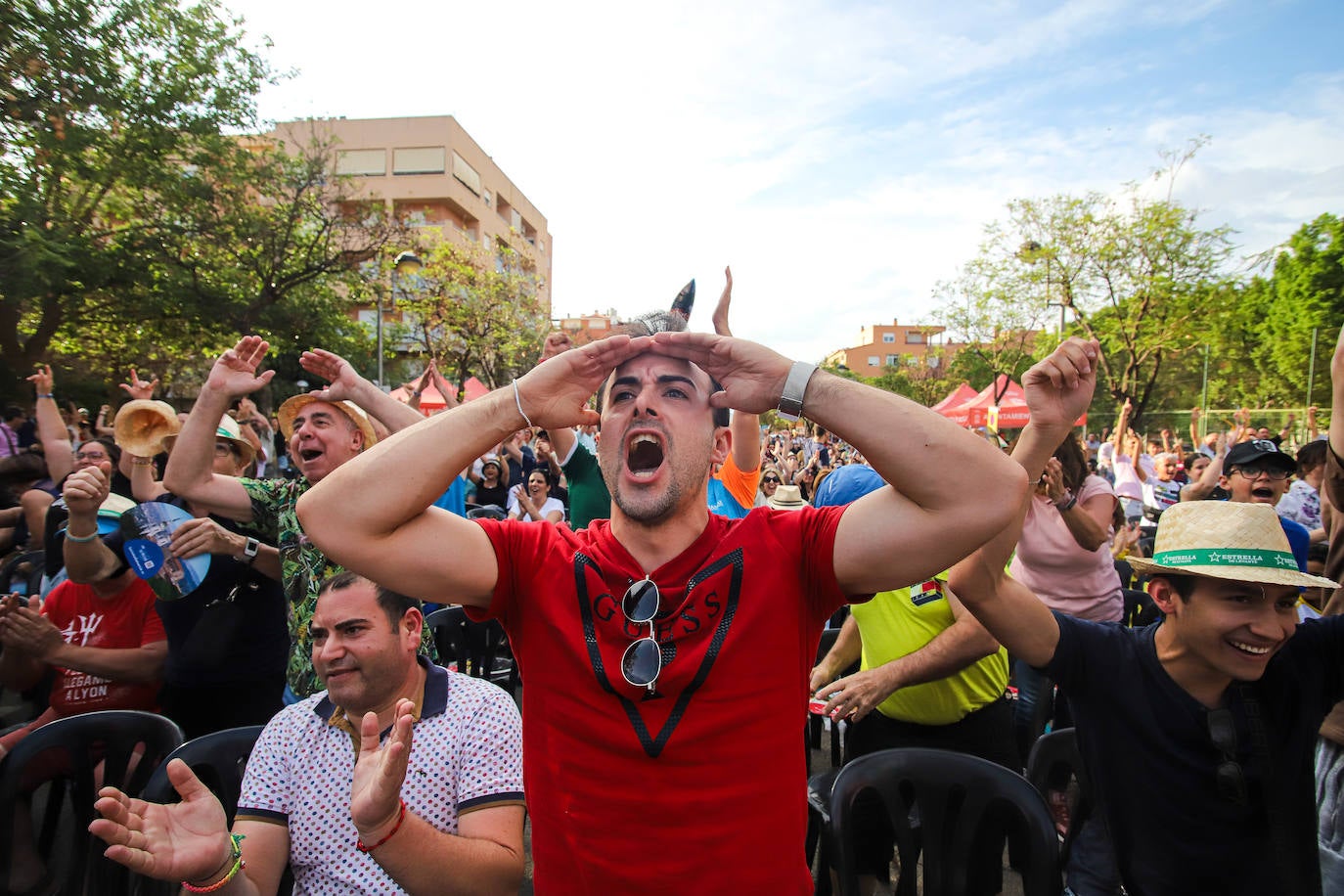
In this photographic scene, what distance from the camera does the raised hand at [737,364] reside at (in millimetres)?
1766

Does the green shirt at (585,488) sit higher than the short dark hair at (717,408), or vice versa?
the short dark hair at (717,408)

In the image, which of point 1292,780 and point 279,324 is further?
point 279,324

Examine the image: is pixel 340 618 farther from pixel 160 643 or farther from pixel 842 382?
pixel 160 643

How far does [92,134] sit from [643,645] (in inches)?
753

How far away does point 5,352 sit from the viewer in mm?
15078

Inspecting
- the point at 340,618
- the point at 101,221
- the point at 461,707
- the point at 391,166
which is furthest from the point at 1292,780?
the point at 391,166

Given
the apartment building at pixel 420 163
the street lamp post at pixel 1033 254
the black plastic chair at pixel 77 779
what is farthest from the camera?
the apartment building at pixel 420 163

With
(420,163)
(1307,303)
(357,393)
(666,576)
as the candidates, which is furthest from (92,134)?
(1307,303)

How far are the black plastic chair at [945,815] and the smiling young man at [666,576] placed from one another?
2.95 feet

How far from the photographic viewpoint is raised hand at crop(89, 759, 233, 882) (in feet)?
5.13

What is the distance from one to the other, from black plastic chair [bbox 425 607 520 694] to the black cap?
507cm

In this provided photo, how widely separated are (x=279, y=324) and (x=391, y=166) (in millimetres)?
33704

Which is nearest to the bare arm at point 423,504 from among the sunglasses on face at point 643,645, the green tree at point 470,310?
the sunglasses on face at point 643,645

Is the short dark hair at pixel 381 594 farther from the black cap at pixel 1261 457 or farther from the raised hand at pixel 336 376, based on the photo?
the black cap at pixel 1261 457
